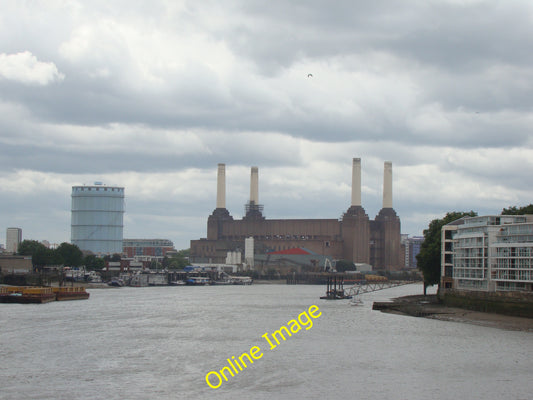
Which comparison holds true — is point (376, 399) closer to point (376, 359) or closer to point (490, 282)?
point (376, 359)

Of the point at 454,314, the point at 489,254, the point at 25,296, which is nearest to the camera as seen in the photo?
the point at 454,314

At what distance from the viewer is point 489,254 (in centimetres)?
8562

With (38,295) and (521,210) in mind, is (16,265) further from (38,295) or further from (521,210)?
(521,210)

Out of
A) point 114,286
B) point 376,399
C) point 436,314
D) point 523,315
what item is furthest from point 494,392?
point 114,286

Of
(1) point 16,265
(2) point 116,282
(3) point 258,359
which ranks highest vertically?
(1) point 16,265

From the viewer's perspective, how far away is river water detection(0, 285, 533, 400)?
43.9m

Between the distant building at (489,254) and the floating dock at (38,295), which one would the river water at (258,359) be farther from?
the floating dock at (38,295)

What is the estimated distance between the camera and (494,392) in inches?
1735

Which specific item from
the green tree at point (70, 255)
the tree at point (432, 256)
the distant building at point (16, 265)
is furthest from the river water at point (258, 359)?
the green tree at point (70, 255)

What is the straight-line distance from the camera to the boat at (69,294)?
Answer: 115188mm

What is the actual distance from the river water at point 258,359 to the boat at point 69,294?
2878cm

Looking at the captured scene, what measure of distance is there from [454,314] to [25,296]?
56636 mm

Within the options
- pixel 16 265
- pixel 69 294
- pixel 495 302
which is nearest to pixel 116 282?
pixel 16 265

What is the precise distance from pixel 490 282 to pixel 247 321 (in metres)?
26.8
